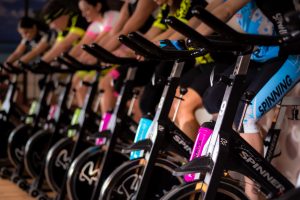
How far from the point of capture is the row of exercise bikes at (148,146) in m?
1.57

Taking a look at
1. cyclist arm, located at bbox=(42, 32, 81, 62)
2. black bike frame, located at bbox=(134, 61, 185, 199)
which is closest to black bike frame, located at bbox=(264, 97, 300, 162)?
black bike frame, located at bbox=(134, 61, 185, 199)

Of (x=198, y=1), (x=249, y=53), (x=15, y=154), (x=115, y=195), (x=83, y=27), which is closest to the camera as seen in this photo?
(x=249, y=53)

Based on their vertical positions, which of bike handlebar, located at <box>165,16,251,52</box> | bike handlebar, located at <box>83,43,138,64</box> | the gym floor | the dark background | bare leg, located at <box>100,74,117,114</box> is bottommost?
the gym floor

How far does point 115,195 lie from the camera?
234cm

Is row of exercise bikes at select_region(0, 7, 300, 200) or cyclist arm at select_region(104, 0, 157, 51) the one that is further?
cyclist arm at select_region(104, 0, 157, 51)

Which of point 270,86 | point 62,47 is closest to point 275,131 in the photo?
point 270,86

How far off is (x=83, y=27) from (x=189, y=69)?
2001mm

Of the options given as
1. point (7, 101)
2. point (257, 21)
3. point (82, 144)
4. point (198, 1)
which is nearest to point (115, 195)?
point (82, 144)

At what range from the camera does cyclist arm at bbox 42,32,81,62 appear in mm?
4445

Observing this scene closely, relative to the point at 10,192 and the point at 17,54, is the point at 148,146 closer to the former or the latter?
the point at 10,192

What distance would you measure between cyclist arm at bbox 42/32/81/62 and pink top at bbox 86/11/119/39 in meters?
0.30

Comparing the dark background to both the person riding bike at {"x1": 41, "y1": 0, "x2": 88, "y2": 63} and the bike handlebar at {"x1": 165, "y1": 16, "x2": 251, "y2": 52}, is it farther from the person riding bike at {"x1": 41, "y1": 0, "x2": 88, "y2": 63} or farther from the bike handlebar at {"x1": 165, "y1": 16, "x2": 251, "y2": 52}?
the bike handlebar at {"x1": 165, "y1": 16, "x2": 251, "y2": 52}

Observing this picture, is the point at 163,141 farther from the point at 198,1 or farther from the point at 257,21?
the point at 198,1

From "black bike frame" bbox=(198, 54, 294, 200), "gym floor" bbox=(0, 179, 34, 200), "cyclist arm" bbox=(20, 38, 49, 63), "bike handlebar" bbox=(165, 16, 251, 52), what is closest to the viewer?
"bike handlebar" bbox=(165, 16, 251, 52)
